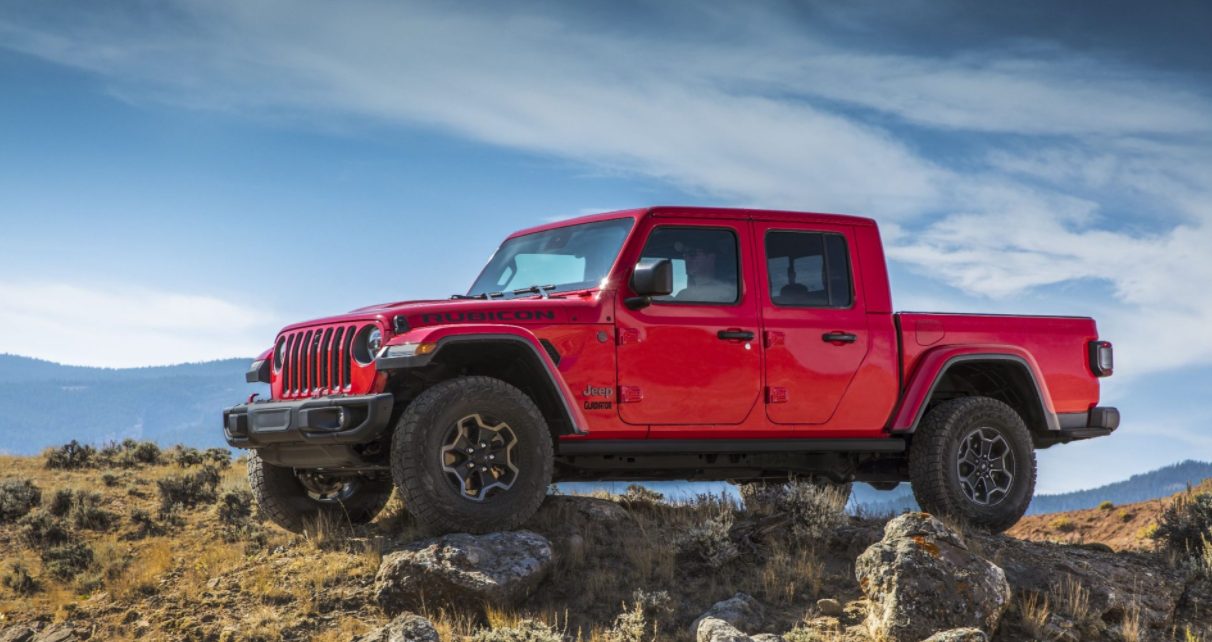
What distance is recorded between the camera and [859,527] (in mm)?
8156

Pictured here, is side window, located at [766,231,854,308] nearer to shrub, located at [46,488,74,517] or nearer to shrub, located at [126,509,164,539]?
shrub, located at [126,509,164,539]

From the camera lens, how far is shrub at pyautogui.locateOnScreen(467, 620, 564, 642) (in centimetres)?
622

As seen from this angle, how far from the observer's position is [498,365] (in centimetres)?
757

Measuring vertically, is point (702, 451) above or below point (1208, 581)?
above

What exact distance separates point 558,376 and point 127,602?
3.81 m

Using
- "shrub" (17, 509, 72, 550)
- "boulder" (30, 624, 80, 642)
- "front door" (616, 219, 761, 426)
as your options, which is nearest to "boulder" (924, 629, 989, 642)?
"front door" (616, 219, 761, 426)

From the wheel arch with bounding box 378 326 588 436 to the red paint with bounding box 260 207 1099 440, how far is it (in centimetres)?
3

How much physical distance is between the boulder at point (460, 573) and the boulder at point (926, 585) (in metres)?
2.15

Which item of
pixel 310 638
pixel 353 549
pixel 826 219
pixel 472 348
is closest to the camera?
pixel 310 638

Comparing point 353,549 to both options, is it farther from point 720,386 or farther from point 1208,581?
point 1208,581

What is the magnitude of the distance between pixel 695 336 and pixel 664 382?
406 millimetres

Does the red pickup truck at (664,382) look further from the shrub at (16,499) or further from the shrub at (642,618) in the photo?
the shrub at (16,499)

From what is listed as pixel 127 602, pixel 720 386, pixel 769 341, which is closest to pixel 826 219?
pixel 769 341

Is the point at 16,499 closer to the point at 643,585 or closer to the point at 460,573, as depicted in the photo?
the point at 460,573
